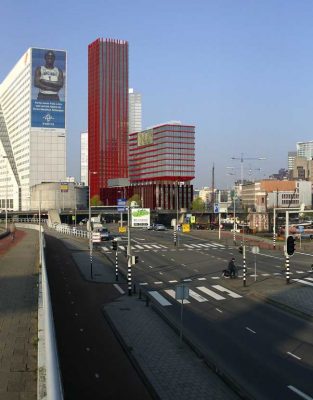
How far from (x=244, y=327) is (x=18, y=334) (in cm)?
1134

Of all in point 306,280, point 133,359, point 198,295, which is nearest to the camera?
point 133,359

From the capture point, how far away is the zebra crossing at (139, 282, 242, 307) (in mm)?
30639

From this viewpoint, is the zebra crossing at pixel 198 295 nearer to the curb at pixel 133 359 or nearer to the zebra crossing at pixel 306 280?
the curb at pixel 133 359

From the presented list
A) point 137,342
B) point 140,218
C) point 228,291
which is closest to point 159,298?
point 228,291

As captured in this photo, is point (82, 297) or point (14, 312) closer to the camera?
point (14, 312)

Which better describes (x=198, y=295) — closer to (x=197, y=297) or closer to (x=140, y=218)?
(x=197, y=297)

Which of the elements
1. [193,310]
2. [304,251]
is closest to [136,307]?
[193,310]

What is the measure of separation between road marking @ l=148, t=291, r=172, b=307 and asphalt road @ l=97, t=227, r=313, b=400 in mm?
241

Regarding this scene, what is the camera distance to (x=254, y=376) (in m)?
17.0

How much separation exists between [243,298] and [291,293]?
325cm

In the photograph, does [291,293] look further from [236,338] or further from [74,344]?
[74,344]

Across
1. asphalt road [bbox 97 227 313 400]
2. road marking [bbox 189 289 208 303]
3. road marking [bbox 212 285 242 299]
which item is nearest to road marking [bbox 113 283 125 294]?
asphalt road [bbox 97 227 313 400]

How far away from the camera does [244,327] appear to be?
23.9 meters

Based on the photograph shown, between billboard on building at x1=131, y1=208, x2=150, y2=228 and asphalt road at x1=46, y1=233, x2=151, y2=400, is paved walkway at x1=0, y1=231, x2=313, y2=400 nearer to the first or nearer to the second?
asphalt road at x1=46, y1=233, x2=151, y2=400
